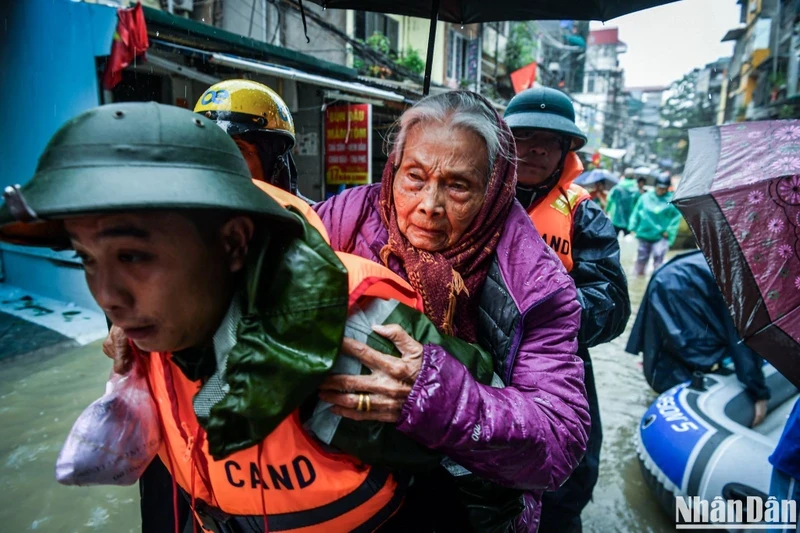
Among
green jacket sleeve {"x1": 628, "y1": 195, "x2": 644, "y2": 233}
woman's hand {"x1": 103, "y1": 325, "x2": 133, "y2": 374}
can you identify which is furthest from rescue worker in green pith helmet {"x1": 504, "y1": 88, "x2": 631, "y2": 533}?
green jacket sleeve {"x1": 628, "y1": 195, "x2": 644, "y2": 233}

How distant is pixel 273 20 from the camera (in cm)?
992

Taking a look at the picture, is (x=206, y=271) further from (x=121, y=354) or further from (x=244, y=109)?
(x=244, y=109)

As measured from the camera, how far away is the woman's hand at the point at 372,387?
3.15 ft

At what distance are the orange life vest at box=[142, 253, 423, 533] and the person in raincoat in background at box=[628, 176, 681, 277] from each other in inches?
382

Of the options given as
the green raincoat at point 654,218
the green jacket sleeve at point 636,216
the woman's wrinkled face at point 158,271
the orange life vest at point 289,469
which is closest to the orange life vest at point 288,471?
the orange life vest at point 289,469

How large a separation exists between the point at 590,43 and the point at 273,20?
5819 cm

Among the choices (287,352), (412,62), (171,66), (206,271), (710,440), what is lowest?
(710,440)

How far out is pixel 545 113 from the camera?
2.57m

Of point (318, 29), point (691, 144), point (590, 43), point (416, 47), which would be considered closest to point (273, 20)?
point (318, 29)

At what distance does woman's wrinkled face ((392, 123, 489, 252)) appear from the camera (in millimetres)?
1445

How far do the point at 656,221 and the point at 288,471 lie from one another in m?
10.2

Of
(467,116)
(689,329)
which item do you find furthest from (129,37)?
(689,329)

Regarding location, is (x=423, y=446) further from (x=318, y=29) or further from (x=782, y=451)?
(x=318, y=29)

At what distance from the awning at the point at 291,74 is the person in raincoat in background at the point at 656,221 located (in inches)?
205
